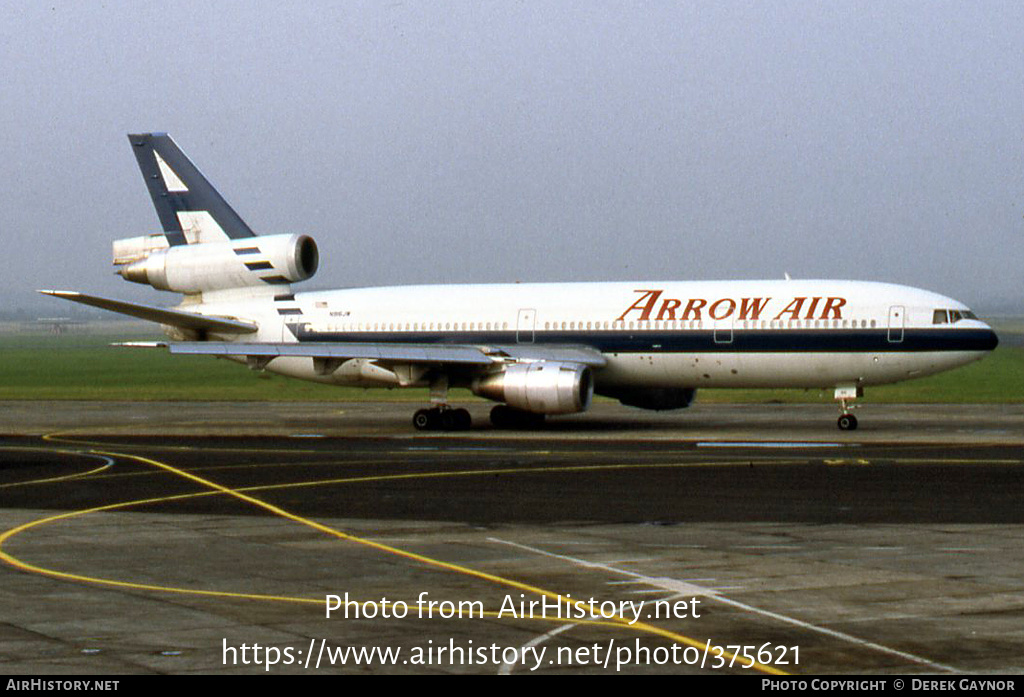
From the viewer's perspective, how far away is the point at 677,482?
2433 cm

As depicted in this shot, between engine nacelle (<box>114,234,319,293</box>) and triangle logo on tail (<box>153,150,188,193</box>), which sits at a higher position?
triangle logo on tail (<box>153,150,188,193</box>)

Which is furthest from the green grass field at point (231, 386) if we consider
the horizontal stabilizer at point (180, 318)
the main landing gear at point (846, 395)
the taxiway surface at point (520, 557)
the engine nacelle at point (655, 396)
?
the taxiway surface at point (520, 557)

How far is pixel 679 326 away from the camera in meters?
38.7

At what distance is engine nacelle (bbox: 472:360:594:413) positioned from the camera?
121ft

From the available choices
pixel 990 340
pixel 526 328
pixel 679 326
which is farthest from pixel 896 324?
pixel 526 328

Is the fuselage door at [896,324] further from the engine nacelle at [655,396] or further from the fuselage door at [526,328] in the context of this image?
the fuselage door at [526,328]

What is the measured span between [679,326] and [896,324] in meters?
5.97

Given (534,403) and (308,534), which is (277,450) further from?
(308,534)

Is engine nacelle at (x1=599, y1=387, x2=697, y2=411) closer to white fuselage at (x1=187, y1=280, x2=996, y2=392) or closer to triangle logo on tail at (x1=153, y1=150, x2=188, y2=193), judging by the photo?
white fuselage at (x1=187, y1=280, x2=996, y2=392)

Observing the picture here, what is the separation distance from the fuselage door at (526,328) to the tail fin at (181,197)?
1021 cm

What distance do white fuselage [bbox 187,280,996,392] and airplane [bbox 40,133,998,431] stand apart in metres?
0.04

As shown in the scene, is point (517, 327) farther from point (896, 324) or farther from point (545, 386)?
point (896, 324)

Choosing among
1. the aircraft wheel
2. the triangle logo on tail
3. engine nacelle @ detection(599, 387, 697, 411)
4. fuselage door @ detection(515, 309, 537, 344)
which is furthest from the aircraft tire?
the triangle logo on tail

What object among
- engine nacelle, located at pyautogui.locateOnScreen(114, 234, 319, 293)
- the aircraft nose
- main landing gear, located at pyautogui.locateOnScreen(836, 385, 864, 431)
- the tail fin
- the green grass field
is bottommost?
the green grass field
